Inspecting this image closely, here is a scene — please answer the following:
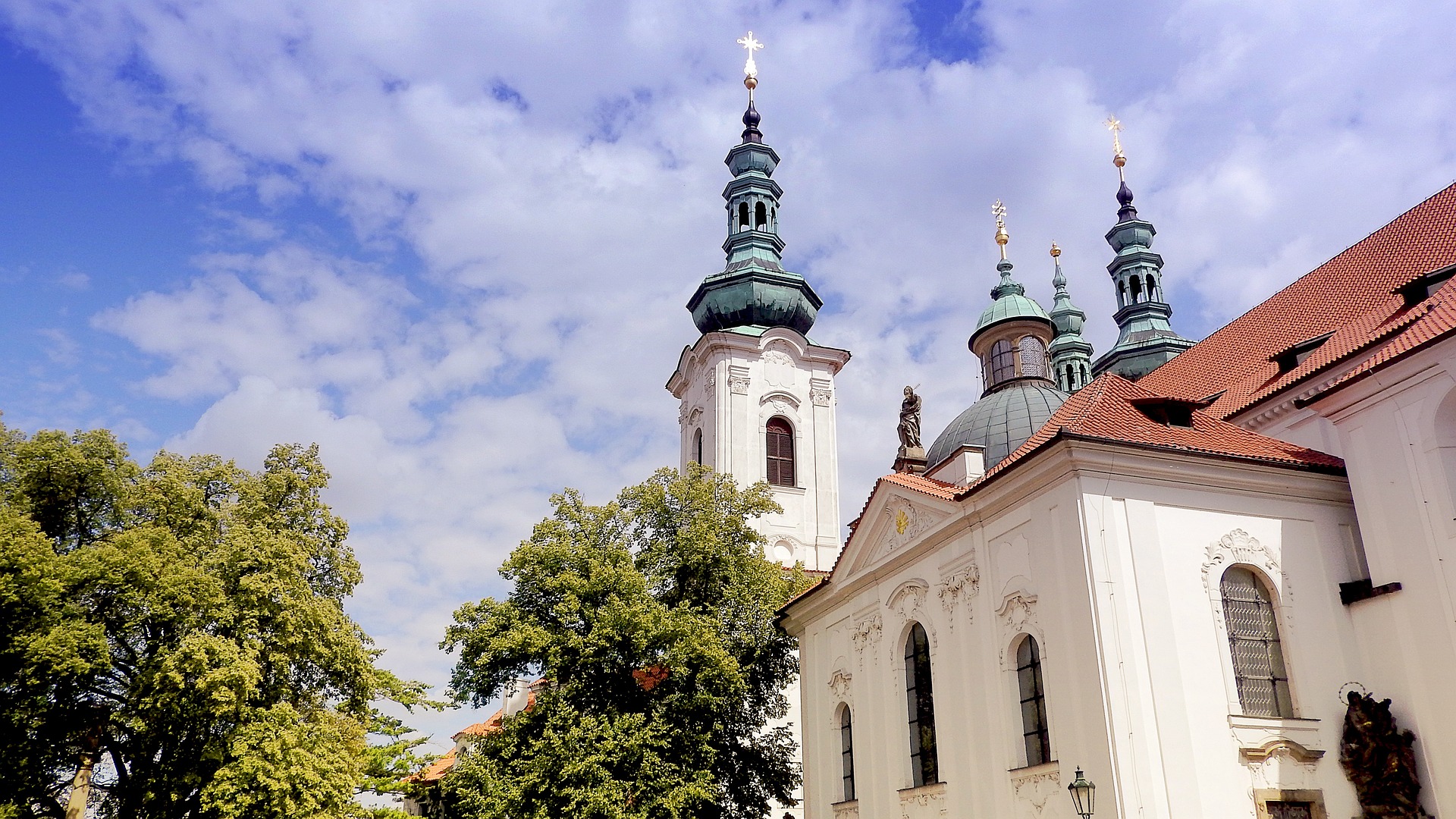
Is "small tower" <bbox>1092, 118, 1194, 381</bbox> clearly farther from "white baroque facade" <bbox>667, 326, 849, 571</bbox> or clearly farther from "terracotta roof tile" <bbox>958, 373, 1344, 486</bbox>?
"terracotta roof tile" <bbox>958, 373, 1344, 486</bbox>

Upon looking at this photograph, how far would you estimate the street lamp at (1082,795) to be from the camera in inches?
521

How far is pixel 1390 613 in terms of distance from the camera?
15539 mm

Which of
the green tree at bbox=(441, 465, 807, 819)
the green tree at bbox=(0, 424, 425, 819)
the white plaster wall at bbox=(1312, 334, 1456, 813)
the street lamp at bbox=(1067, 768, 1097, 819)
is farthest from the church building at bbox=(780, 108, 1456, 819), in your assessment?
the green tree at bbox=(0, 424, 425, 819)

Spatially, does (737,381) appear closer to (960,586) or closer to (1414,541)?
(960,586)

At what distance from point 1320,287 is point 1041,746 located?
13534 millimetres

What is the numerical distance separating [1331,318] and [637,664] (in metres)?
15.2

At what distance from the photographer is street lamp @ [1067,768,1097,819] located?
1324 cm

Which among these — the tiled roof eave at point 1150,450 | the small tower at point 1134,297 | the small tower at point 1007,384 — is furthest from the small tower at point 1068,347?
the tiled roof eave at point 1150,450

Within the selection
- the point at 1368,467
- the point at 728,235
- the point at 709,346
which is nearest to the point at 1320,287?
the point at 1368,467

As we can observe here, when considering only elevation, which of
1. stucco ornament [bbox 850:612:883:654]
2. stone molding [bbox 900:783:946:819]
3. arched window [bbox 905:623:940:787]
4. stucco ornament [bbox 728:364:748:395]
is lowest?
stone molding [bbox 900:783:946:819]

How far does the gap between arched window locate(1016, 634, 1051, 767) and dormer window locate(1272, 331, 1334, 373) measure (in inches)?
335

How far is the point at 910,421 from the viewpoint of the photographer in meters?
27.0

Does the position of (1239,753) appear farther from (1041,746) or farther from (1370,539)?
(1370,539)

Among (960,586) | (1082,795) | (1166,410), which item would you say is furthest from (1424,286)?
(1082,795)
